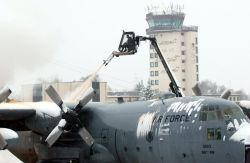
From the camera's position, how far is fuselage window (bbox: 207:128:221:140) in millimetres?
18152

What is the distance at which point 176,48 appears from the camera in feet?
458

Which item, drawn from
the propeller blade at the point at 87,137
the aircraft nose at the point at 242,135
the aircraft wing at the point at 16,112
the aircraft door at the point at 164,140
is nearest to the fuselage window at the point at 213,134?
the aircraft nose at the point at 242,135

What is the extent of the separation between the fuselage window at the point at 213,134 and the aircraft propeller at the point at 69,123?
670 centimetres

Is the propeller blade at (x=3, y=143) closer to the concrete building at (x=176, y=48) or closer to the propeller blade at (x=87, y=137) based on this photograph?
the propeller blade at (x=87, y=137)

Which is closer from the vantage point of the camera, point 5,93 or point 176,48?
point 5,93

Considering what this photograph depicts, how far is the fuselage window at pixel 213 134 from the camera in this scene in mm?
18152

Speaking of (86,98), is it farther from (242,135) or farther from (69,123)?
(242,135)

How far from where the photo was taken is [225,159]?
17734 mm

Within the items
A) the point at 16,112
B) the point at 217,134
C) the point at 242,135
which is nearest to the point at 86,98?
the point at 16,112

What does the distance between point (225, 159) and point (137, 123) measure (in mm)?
5107

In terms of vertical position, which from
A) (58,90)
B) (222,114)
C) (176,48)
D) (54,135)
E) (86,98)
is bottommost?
(54,135)

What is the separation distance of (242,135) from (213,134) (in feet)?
3.84

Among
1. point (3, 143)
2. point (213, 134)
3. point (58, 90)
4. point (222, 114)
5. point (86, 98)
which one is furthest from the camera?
point (58, 90)

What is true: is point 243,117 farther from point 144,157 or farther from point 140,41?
point 140,41
